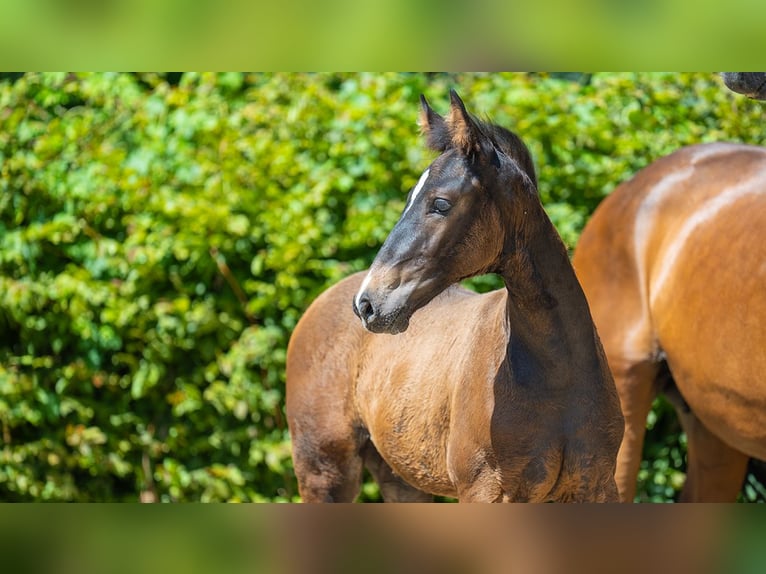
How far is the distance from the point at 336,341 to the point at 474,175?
1.04 meters

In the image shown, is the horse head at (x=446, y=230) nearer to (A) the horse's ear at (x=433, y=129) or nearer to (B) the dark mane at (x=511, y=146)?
(A) the horse's ear at (x=433, y=129)

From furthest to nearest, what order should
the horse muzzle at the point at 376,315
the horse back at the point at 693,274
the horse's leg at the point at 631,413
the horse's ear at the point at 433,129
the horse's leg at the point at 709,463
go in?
the horse's leg at the point at 709,463
the horse's leg at the point at 631,413
the horse back at the point at 693,274
the horse's ear at the point at 433,129
the horse muzzle at the point at 376,315

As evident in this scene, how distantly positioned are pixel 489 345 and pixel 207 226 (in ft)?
7.53

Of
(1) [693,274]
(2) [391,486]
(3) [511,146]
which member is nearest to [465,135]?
(3) [511,146]

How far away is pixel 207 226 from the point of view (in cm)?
417

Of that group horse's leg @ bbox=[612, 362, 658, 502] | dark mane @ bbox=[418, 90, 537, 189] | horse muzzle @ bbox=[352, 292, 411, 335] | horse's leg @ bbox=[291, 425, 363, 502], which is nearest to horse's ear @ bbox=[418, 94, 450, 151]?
dark mane @ bbox=[418, 90, 537, 189]

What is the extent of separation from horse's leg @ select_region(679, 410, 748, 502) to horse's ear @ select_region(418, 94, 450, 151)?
6.76 ft

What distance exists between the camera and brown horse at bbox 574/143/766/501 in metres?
2.93

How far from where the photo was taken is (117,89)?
456cm

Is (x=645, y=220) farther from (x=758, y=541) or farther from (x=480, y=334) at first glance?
(x=758, y=541)

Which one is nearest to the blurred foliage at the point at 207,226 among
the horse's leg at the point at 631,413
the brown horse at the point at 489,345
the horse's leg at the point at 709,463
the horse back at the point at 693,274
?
the horse's leg at the point at 709,463

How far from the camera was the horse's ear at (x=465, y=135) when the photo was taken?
1825mm

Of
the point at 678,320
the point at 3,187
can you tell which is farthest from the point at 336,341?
the point at 3,187

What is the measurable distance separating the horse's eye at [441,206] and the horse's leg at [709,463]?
6.86 feet
